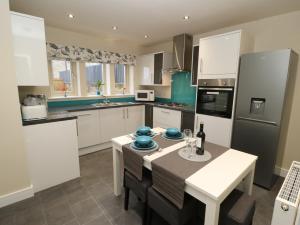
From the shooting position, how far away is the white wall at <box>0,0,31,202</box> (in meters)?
1.74

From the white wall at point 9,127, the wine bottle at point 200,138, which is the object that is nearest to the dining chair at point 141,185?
the wine bottle at point 200,138

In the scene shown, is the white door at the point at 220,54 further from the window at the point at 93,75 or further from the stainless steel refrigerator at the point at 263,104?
the window at the point at 93,75

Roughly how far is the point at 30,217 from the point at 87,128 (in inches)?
66.8

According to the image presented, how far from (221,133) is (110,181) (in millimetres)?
1852

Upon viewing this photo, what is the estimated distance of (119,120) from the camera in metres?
3.74

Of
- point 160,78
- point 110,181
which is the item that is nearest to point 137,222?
point 110,181

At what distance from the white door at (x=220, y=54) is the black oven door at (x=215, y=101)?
272 mm

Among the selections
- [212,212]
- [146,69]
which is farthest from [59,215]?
[146,69]

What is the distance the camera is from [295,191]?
100cm

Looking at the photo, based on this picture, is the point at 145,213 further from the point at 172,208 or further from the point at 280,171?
the point at 280,171

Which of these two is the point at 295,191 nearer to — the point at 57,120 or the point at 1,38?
the point at 57,120

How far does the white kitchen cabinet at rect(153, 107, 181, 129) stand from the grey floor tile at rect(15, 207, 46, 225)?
98.5 inches

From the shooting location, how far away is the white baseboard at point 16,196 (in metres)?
1.90

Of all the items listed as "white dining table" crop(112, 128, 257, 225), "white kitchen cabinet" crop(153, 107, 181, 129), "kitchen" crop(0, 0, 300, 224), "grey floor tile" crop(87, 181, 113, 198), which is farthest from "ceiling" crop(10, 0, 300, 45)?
"grey floor tile" crop(87, 181, 113, 198)
